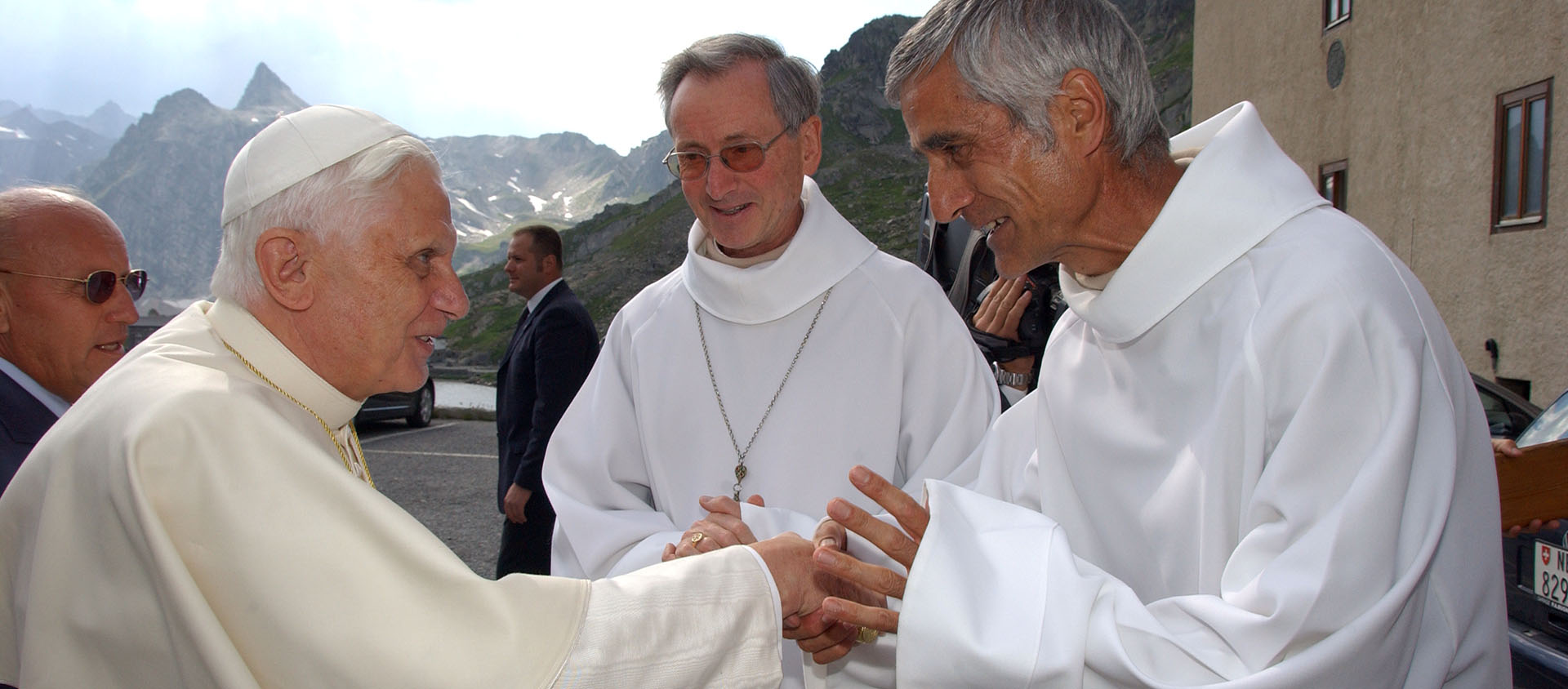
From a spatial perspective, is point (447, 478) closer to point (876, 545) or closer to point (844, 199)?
point (876, 545)

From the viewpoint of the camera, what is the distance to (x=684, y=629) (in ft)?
5.95

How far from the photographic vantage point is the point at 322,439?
1.89 m

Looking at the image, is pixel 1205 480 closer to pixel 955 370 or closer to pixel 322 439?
pixel 955 370

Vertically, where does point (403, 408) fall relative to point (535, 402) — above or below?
below

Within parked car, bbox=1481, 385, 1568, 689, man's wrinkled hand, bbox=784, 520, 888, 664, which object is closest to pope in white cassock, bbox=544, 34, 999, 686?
man's wrinkled hand, bbox=784, 520, 888, 664

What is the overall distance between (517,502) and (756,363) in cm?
253

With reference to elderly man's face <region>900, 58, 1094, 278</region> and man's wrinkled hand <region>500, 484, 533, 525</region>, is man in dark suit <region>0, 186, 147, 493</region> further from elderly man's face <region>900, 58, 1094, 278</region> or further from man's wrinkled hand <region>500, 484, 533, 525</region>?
elderly man's face <region>900, 58, 1094, 278</region>

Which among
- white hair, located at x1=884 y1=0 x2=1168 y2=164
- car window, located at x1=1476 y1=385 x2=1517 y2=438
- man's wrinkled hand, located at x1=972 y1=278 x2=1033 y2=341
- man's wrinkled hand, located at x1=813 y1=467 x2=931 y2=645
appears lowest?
car window, located at x1=1476 y1=385 x2=1517 y2=438

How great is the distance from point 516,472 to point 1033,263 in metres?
3.69

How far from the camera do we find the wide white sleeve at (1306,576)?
1.45 metres

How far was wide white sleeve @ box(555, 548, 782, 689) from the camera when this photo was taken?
1701mm

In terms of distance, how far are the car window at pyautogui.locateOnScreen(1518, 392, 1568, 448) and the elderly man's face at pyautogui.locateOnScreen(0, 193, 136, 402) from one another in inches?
182

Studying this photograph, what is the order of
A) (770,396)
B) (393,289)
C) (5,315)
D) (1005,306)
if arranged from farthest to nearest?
(1005,306) < (770,396) < (5,315) < (393,289)

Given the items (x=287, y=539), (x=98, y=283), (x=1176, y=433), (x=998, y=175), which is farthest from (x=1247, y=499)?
(x=98, y=283)
